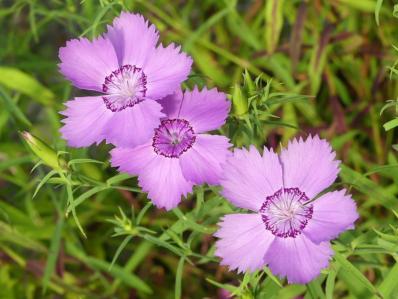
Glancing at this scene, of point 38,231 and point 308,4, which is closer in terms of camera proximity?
point 38,231

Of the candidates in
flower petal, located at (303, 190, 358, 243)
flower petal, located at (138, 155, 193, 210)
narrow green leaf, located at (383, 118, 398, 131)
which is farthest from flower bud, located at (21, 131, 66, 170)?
narrow green leaf, located at (383, 118, 398, 131)

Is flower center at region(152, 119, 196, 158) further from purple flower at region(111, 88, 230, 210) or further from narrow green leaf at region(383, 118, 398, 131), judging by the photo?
narrow green leaf at region(383, 118, 398, 131)

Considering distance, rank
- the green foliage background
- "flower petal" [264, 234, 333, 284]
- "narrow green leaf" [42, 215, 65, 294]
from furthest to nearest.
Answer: the green foliage background
"narrow green leaf" [42, 215, 65, 294]
"flower petal" [264, 234, 333, 284]

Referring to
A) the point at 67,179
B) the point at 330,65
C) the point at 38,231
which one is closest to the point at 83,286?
the point at 38,231

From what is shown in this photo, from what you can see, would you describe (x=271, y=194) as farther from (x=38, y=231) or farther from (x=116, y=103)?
(x=38, y=231)

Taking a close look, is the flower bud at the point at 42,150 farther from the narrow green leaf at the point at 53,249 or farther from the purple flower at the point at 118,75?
→ the narrow green leaf at the point at 53,249

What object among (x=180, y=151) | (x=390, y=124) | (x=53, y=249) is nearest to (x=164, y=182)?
(x=180, y=151)

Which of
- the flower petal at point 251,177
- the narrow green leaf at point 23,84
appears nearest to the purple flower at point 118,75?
the flower petal at point 251,177
